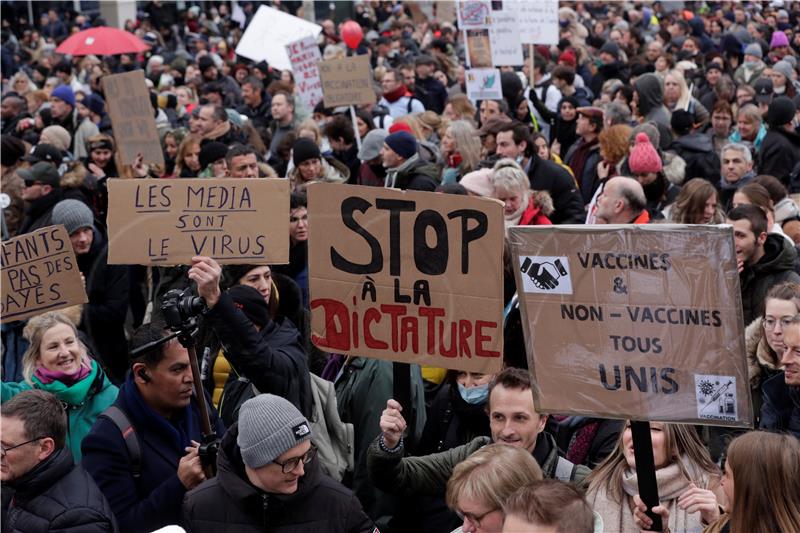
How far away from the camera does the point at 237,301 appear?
15.7 ft

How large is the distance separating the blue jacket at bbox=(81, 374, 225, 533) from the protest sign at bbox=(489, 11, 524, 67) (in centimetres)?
923

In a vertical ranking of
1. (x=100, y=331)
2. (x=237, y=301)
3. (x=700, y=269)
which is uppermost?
(x=700, y=269)

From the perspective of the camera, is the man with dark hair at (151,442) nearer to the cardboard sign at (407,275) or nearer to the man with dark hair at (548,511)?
the cardboard sign at (407,275)

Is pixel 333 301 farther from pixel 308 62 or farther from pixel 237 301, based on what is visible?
pixel 308 62

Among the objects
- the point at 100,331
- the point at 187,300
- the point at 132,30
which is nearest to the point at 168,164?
the point at 100,331

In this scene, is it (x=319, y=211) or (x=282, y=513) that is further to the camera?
(x=319, y=211)

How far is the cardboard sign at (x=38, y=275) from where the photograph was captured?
5.19 meters

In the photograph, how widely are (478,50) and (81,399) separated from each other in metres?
8.35

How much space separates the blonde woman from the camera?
4.93 metres

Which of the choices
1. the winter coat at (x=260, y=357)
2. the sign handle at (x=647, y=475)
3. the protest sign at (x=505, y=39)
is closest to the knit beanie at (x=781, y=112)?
the protest sign at (x=505, y=39)

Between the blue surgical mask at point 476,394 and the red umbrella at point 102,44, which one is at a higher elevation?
the red umbrella at point 102,44

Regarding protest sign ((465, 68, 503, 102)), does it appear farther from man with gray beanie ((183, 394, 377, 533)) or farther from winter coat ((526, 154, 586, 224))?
man with gray beanie ((183, 394, 377, 533))

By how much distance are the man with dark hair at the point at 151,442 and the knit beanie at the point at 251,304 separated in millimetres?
503

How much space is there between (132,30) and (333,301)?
2330cm
